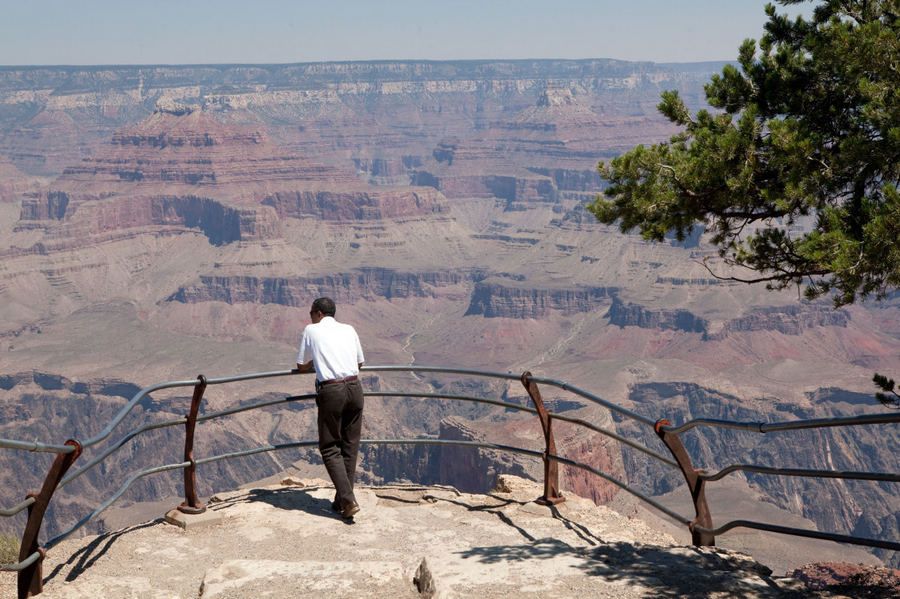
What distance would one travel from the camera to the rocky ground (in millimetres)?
9344

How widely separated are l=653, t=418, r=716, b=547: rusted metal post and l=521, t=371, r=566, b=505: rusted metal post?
5.66 feet

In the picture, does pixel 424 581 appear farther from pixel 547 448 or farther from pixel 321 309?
pixel 321 309

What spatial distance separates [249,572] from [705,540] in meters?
4.47

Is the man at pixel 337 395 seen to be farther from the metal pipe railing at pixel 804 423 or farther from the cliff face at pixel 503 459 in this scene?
the cliff face at pixel 503 459

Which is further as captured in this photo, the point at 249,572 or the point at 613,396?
the point at 613,396

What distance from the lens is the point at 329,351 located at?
11.9m

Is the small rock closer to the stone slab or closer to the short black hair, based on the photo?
the stone slab

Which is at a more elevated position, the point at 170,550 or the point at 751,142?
the point at 751,142

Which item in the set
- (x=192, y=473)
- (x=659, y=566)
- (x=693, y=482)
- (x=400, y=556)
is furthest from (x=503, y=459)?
(x=659, y=566)

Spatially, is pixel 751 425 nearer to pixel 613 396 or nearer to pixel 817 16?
pixel 817 16

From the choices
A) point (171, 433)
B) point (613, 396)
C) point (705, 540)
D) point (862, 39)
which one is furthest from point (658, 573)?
point (613, 396)

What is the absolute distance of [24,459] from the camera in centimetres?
15750

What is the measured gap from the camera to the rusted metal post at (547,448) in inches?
480

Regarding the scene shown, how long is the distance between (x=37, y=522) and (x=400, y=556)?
346cm
